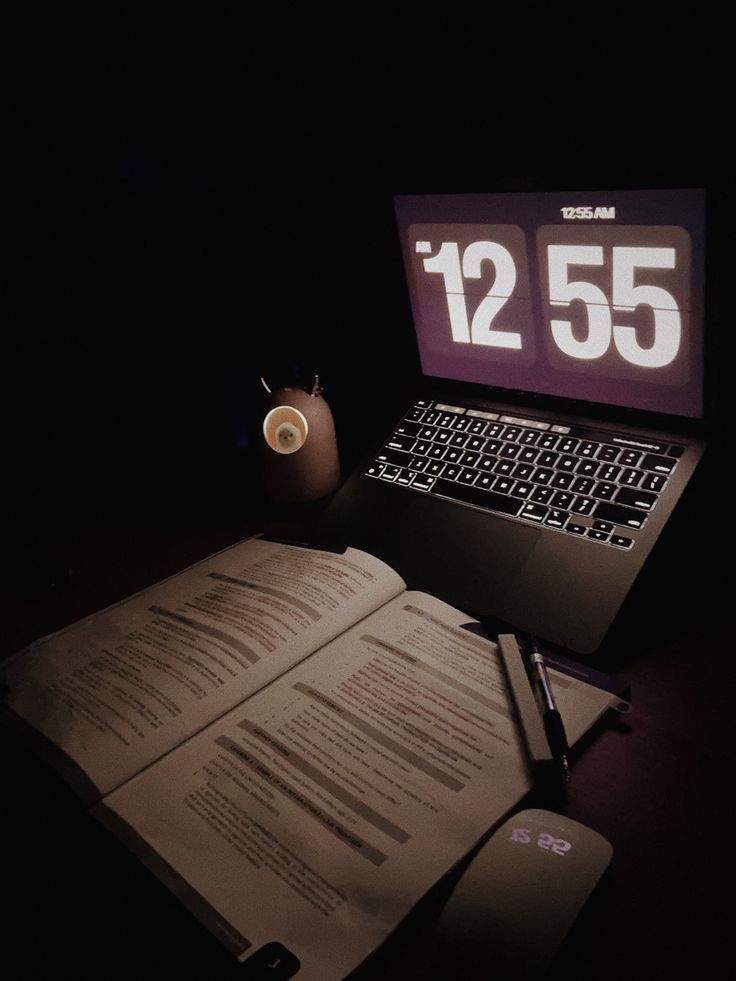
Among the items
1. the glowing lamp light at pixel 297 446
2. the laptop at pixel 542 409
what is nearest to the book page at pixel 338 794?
the laptop at pixel 542 409

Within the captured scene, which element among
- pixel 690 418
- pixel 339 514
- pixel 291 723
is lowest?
pixel 291 723

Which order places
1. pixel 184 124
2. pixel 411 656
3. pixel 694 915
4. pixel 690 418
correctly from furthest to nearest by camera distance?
pixel 184 124, pixel 690 418, pixel 411 656, pixel 694 915

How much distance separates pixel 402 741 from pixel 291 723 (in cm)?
10

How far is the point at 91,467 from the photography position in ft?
3.95

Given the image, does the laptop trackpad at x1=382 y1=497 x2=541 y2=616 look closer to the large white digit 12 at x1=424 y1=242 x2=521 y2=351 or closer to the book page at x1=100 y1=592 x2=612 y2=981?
the book page at x1=100 y1=592 x2=612 y2=981

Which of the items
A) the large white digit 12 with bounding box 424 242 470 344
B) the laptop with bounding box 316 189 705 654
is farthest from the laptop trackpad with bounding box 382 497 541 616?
the large white digit 12 with bounding box 424 242 470 344

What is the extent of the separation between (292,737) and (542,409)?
52cm

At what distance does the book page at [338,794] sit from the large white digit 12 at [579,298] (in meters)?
0.37

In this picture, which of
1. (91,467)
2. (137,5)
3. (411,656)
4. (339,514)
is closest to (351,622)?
(411,656)

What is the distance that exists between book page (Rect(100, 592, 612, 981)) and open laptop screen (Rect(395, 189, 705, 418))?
0.36m

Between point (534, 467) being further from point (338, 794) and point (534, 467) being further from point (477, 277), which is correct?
point (338, 794)

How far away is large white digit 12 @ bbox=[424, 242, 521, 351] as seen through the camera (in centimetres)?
93

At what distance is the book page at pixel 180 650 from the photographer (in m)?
0.67

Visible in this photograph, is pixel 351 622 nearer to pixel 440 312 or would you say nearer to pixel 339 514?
pixel 339 514
